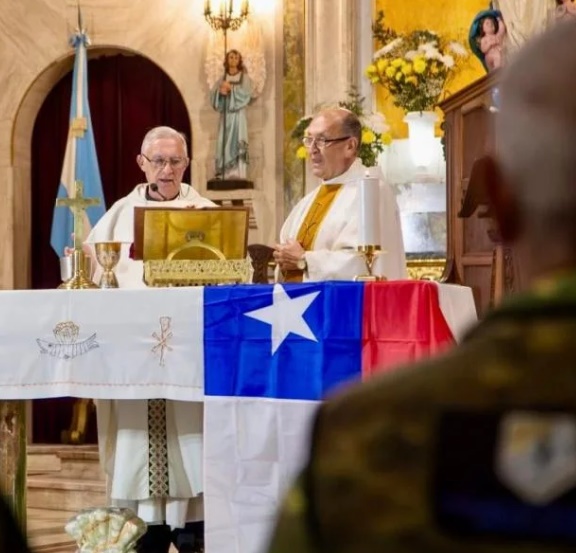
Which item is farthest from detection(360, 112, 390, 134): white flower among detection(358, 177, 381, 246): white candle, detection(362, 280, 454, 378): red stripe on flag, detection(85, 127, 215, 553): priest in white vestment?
detection(362, 280, 454, 378): red stripe on flag

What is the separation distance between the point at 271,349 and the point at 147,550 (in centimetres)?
121

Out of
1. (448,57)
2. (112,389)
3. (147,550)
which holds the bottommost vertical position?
(147,550)

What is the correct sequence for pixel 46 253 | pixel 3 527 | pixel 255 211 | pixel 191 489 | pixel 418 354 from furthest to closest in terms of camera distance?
pixel 46 253
pixel 255 211
pixel 191 489
pixel 418 354
pixel 3 527

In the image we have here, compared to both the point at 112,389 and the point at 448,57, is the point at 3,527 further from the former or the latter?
the point at 448,57

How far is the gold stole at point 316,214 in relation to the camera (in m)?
5.76

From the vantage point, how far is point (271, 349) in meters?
4.61

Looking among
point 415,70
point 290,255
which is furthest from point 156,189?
point 415,70

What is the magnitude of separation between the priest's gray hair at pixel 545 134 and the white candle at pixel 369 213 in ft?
11.6

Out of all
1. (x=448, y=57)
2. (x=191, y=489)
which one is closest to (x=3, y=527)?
(x=191, y=489)

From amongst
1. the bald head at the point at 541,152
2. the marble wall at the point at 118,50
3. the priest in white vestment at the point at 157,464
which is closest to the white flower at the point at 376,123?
the marble wall at the point at 118,50

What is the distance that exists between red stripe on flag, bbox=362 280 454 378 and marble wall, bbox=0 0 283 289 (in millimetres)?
5752

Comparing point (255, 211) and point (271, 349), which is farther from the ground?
A: point (255, 211)

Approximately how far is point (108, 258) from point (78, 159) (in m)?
5.20

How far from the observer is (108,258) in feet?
17.7
